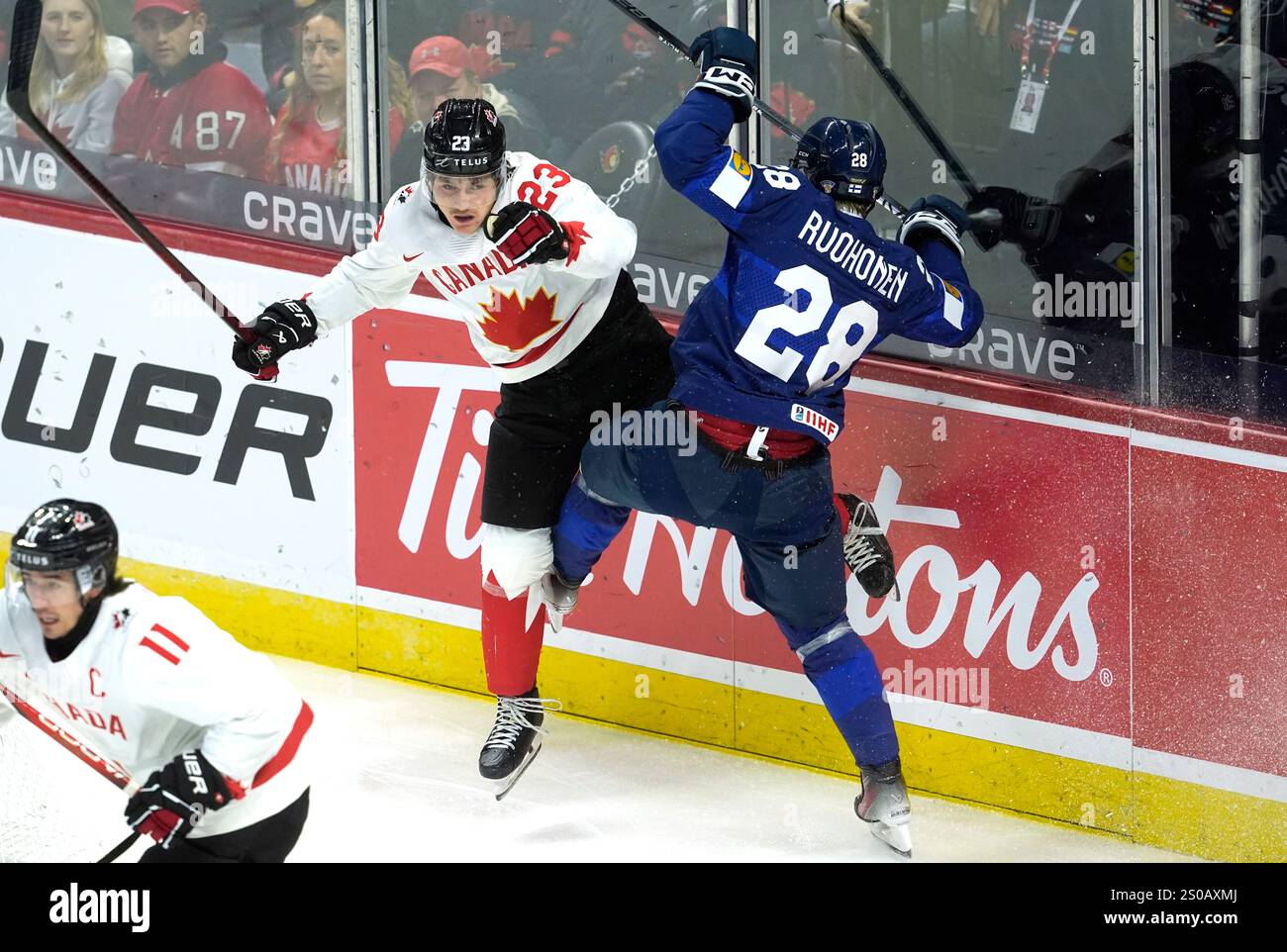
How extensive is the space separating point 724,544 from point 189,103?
6.21ft

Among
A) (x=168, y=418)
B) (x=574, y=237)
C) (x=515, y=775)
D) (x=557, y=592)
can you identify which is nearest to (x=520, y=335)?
(x=574, y=237)

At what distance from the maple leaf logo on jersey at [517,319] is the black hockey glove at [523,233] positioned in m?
0.32

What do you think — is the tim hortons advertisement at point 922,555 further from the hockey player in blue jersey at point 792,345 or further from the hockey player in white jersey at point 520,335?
the hockey player in white jersey at point 520,335

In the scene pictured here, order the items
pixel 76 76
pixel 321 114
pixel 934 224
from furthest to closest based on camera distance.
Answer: pixel 76 76
pixel 321 114
pixel 934 224

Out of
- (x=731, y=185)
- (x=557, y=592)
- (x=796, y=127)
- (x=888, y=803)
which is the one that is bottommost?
(x=888, y=803)

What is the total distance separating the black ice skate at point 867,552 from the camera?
3516 millimetres

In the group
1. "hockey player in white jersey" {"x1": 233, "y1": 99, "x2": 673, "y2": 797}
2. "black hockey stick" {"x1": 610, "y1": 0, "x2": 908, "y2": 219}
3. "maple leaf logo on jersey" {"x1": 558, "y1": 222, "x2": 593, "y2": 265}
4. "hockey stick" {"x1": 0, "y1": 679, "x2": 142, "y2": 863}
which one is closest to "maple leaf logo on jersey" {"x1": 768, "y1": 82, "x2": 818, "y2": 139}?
"black hockey stick" {"x1": 610, "y1": 0, "x2": 908, "y2": 219}

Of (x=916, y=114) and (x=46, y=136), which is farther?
(x=916, y=114)

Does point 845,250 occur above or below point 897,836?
above

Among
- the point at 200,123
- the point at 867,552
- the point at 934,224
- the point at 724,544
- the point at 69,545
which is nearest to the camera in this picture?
the point at 69,545

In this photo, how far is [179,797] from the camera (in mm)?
2412

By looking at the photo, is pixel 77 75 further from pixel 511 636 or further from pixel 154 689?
pixel 154 689

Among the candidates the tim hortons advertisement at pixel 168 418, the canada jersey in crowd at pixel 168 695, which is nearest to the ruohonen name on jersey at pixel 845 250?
the canada jersey in crowd at pixel 168 695
